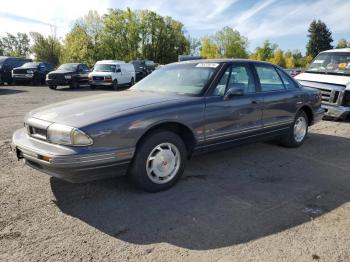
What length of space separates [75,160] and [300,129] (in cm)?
450

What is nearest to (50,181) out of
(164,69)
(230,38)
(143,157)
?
(143,157)

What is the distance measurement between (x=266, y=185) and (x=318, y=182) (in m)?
0.75

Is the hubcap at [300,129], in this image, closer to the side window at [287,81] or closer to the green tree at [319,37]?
the side window at [287,81]

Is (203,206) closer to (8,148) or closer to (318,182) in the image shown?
(318,182)

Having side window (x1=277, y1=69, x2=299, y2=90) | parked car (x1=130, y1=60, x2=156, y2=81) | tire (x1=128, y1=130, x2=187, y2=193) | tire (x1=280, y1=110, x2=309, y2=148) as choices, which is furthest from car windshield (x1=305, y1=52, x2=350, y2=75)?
parked car (x1=130, y1=60, x2=156, y2=81)

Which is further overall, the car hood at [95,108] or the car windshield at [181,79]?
the car windshield at [181,79]

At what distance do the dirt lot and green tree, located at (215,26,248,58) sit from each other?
7354 centimetres

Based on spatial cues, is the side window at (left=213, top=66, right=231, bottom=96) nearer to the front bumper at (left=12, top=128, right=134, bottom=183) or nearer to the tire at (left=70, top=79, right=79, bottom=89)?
the front bumper at (left=12, top=128, right=134, bottom=183)

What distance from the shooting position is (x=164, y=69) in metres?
5.17

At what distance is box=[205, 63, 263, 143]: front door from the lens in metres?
4.28

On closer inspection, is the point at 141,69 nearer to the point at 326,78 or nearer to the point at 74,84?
the point at 74,84

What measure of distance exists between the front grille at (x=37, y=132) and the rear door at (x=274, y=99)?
325cm

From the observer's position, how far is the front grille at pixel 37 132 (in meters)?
3.48

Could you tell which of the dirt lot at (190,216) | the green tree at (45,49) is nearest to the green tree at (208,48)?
the green tree at (45,49)
